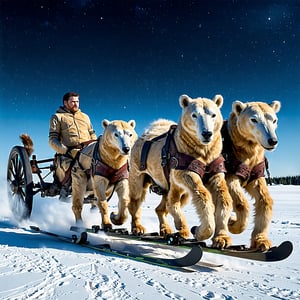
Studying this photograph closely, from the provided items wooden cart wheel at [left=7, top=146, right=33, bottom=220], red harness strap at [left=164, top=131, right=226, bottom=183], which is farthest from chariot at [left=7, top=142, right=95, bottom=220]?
red harness strap at [left=164, top=131, right=226, bottom=183]

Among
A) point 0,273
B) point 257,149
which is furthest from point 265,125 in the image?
point 0,273

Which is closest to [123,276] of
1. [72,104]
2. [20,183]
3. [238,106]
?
[238,106]

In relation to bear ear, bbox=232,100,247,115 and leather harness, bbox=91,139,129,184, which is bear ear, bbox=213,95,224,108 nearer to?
bear ear, bbox=232,100,247,115

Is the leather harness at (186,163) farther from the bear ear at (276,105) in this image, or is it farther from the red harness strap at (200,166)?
the bear ear at (276,105)

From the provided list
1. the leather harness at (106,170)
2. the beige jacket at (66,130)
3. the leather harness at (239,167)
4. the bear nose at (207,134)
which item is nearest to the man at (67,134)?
the beige jacket at (66,130)

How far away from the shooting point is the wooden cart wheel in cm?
632

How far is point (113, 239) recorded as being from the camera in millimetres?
4848

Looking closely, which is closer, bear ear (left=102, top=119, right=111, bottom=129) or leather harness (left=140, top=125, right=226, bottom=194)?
leather harness (left=140, top=125, right=226, bottom=194)

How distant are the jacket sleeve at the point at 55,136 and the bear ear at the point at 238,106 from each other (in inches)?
127

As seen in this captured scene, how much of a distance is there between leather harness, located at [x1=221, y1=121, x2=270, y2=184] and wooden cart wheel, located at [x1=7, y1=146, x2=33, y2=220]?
12.6ft

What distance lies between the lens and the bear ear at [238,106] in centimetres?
350

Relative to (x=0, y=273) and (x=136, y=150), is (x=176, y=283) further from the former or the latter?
(x=136, y=150)

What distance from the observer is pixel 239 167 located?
3.57 meters

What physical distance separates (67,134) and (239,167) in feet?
11.2
